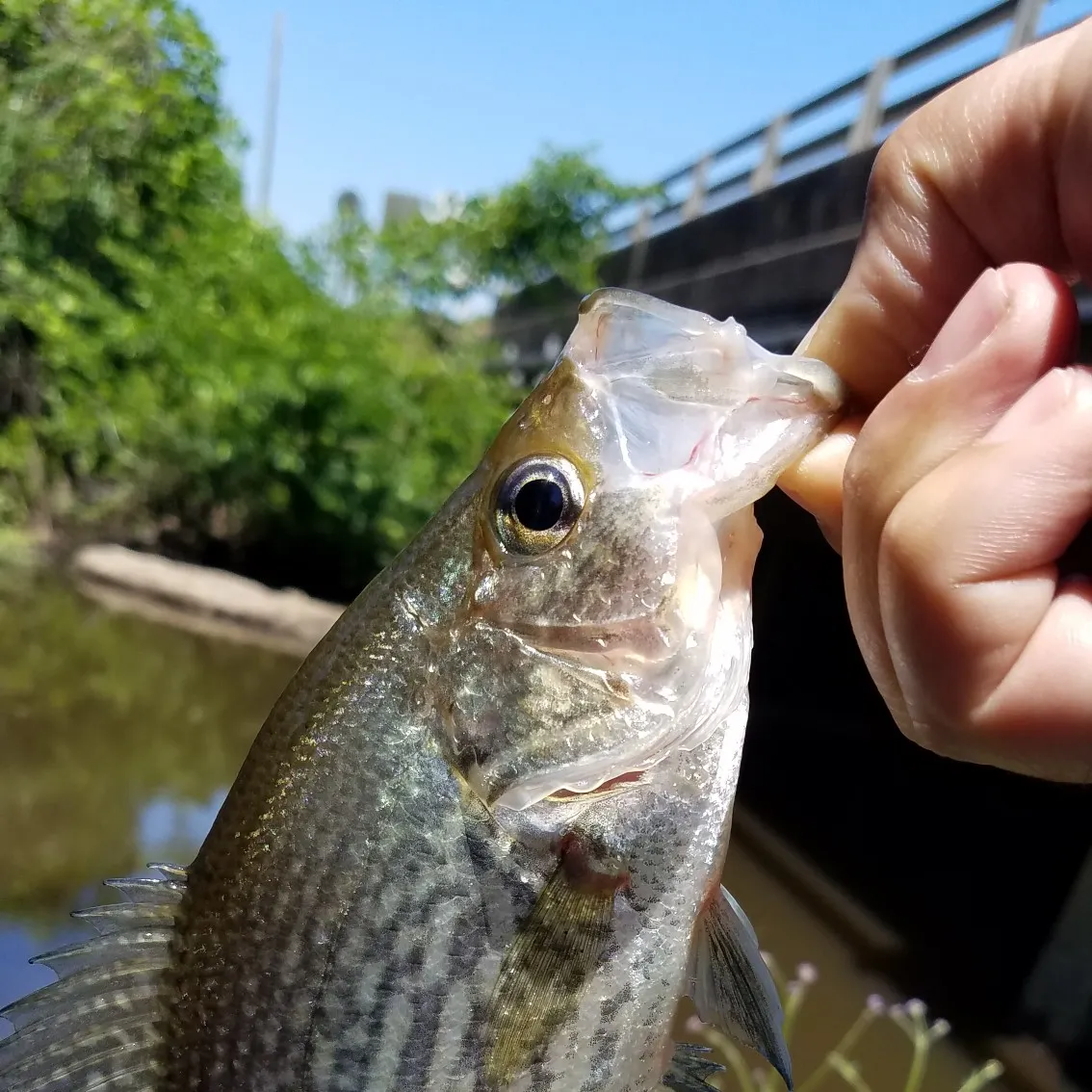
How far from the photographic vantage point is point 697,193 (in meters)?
12.8

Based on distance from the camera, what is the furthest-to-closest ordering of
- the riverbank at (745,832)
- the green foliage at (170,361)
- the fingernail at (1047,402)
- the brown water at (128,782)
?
the green foliage at (170,361) < the riverbank at (745,832) < the brown water at (128,782) < the fingernail at (1047,402)

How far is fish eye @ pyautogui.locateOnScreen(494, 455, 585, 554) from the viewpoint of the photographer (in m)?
1.37

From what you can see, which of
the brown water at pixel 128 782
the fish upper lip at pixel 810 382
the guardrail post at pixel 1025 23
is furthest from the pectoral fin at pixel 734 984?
the guardrail post at pixel 1025 23

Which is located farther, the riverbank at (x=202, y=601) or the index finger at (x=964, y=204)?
the riverbank at (x=202, y=601)

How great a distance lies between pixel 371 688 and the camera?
1.37 metres

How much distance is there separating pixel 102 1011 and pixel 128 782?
16.3 feet

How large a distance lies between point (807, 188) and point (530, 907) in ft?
27.4

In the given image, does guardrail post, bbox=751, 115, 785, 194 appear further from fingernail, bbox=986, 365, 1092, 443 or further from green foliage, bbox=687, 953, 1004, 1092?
fingernail, bbox=986, 365, 1092, 443

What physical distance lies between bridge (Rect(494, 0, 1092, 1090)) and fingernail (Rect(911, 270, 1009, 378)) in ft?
13.9

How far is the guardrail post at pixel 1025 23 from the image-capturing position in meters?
6.29

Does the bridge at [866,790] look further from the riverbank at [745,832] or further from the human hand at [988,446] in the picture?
the human hand at [988,446]

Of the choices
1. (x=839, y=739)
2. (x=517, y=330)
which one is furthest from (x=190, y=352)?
(x=517, y=330)

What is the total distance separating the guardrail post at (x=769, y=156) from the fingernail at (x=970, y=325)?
981cm

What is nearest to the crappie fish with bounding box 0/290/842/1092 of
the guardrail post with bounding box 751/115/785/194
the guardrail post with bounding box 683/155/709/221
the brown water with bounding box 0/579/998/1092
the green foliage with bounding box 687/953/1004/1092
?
the green foliage with bounding box 687/953/1004/1092
